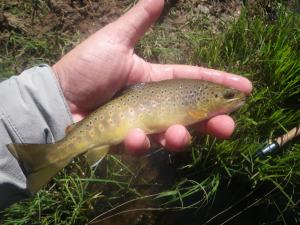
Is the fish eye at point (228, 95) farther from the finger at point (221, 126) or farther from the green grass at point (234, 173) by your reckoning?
the green grass at point (234, 173)

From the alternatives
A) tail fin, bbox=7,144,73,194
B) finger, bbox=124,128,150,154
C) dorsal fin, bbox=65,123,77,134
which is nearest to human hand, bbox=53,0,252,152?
finger, bbox=124,128,150,154

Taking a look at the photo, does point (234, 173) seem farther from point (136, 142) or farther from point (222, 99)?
point (136, 142)

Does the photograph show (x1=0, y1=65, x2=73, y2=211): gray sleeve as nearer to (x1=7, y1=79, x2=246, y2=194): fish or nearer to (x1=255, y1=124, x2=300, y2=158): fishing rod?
(x1=7, y1=79, x2=246, y2=194): fish

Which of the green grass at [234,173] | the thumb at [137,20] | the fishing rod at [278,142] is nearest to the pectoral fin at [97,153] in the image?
the green grass at [234,173]

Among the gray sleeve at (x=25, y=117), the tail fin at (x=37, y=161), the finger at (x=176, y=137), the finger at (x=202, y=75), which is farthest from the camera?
the finger at (x=202, y=75)

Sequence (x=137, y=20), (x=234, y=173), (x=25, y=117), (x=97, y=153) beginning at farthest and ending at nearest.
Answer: (x=234, y=173) < (x=137, y=20) < (x=25, y=117) < (x=97, y=153)

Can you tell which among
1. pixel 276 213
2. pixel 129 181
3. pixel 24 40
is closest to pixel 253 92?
pixel 276 213

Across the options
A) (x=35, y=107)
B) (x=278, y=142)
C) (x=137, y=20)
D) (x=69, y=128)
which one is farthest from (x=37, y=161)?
(x=278, y=142)
